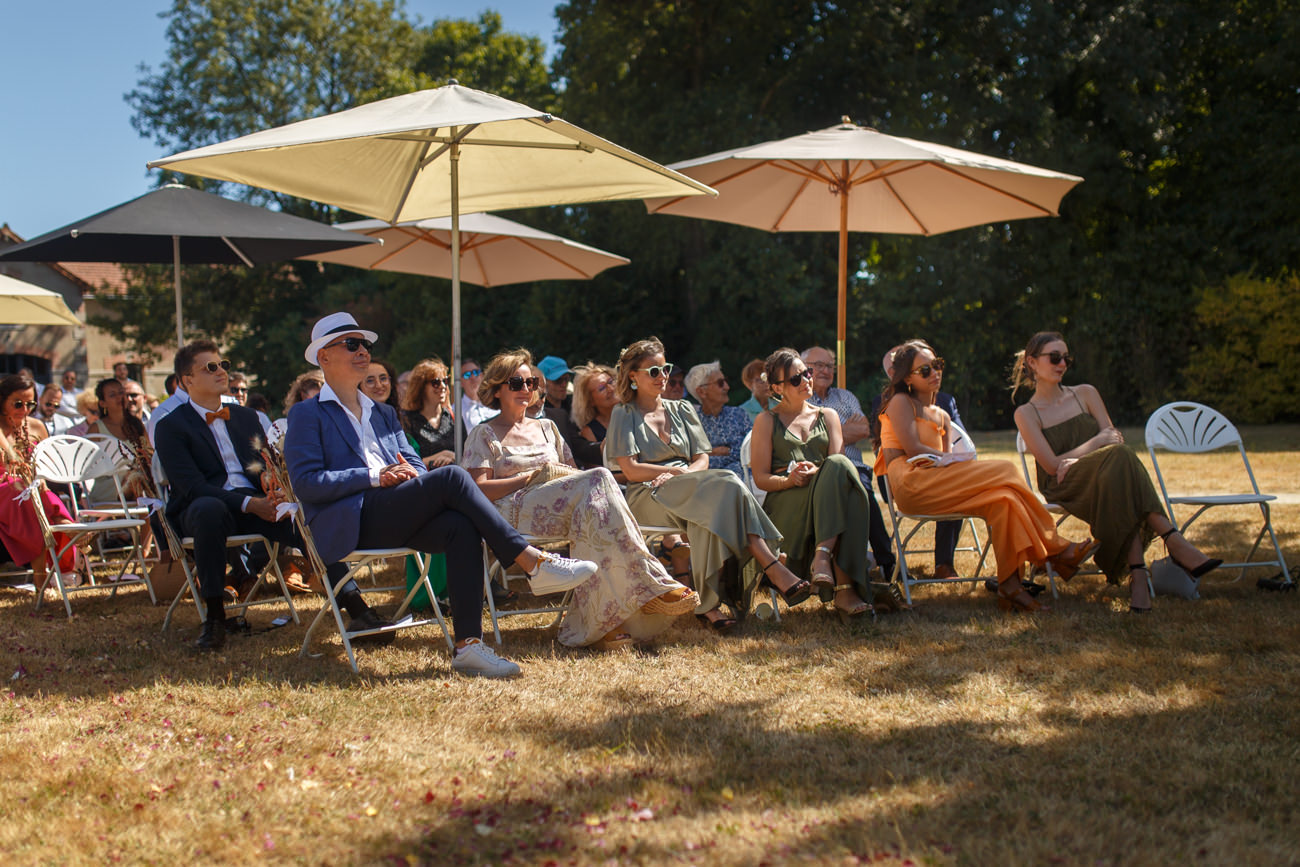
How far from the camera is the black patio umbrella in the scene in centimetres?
660

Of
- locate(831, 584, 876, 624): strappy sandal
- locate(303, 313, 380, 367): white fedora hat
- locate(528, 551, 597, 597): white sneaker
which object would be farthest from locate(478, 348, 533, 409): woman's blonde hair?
locate(831, 584, 876, 624): strappy sandal

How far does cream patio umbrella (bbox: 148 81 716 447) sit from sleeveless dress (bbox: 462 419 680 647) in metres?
0.93

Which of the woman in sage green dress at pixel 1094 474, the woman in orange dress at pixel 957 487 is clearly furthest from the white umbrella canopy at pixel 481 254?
the woman in sage green dress at pixel 1094 474

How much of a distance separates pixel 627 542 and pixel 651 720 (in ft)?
4.54

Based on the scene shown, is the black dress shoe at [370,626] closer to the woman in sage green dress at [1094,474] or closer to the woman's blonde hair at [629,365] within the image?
the woman's blonde hair at [629,365]

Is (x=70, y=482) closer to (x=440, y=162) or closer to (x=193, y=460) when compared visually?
(x=193, y=460)

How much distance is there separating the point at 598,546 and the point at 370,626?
1230 mm

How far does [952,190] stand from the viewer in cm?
766

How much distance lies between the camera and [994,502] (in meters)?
5.73

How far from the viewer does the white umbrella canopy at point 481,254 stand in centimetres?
898

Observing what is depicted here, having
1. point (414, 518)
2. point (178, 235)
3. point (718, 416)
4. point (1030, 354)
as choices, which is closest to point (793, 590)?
point (414, 518)

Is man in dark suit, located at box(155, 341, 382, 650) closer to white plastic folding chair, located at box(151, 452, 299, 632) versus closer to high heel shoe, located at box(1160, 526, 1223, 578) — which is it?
white plastic folding chair, located at box(151, 452, 299, 632)

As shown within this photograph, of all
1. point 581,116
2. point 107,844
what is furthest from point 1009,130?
point 107,844

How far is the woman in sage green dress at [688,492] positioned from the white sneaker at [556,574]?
86 centimetres
